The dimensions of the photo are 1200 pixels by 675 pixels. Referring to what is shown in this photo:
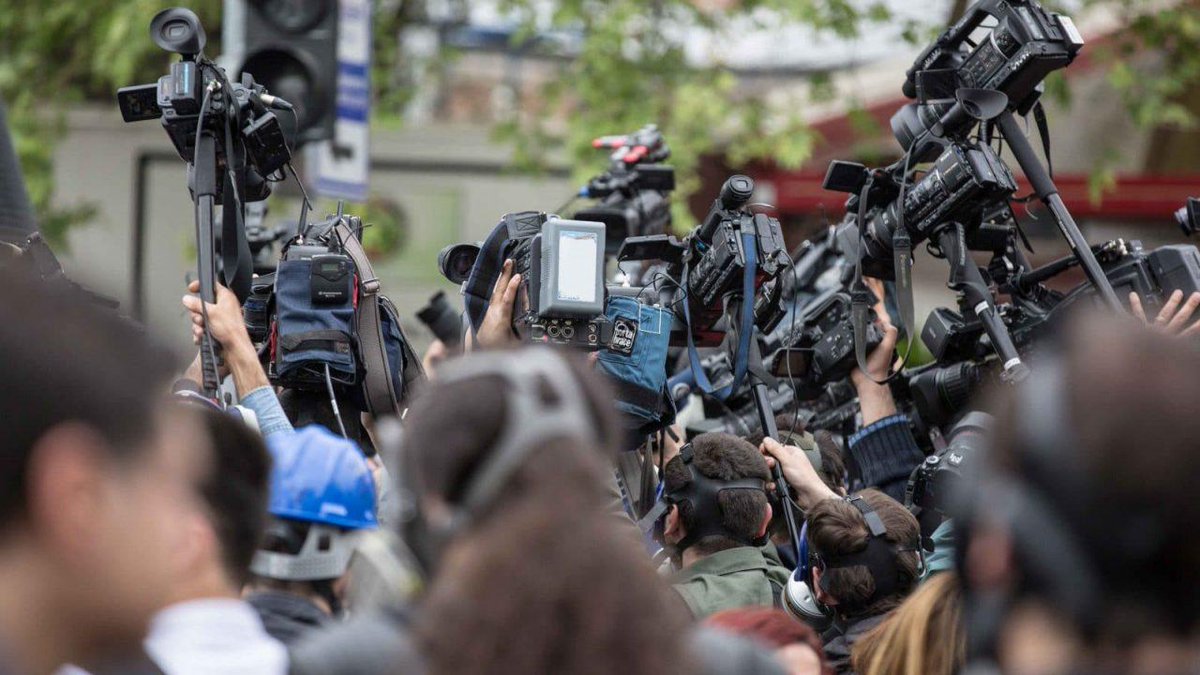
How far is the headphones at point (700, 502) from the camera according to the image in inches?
164

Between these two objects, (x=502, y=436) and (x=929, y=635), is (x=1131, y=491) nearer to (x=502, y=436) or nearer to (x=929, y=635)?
(x=502, y=436)

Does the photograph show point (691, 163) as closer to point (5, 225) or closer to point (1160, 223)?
point (1160, 223)

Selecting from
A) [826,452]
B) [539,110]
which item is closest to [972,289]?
[826,452]

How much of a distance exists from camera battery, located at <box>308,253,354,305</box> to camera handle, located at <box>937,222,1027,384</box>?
70.9 inches

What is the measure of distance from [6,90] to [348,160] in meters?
4.36

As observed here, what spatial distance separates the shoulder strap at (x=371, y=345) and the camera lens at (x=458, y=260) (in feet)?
1.14

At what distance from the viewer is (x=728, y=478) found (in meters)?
4.18

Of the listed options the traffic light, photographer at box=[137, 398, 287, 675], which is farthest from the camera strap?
the traffic light

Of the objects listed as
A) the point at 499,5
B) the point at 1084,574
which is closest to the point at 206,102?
the point at 1084,574

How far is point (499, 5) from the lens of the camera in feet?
37.0

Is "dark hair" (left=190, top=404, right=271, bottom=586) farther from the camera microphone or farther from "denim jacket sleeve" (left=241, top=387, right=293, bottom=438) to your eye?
the camera microphone

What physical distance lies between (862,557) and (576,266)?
1.11 metres

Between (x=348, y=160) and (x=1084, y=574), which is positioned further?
(x=348, y=160)

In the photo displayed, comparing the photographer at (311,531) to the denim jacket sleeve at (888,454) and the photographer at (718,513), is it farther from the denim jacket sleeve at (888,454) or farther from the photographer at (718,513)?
the denim jacket sleeve at (888,454)
